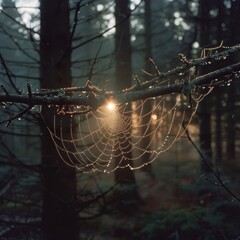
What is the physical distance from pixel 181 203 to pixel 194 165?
7489 mm

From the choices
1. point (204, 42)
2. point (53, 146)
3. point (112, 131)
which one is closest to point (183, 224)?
point (112, 131)

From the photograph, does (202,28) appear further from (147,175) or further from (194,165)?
(194,165)

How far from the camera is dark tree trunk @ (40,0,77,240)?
19.6 ft

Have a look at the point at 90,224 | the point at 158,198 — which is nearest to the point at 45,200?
the point at 90,224

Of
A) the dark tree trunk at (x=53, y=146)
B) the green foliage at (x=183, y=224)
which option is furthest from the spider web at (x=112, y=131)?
the green foliage at (x=183, y=224)

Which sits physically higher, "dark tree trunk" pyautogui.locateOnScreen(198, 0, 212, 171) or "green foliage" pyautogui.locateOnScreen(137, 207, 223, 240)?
"dark tree trunk" pyautogui.locateOnScreen(198, 0, 212, 171)

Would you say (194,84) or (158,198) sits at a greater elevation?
(194,84)

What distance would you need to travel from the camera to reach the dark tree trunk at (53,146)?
5988mm

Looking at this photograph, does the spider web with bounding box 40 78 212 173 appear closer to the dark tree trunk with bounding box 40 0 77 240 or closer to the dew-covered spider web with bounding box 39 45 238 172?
the dew-covered spider web with bounding box 39 45 238 172

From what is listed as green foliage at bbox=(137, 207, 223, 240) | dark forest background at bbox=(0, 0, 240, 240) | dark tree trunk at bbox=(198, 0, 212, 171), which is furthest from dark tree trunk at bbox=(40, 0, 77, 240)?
dark tree trunk at bbox=(198, 0, 212, 171)

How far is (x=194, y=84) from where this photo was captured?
2.65m

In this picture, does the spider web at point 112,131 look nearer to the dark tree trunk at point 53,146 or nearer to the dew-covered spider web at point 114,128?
the dew-covered spider web at point 114,128

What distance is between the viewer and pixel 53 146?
607 cm

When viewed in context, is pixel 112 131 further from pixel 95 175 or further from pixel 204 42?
pixel 204 42
